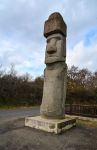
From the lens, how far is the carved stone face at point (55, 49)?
7.69 meters

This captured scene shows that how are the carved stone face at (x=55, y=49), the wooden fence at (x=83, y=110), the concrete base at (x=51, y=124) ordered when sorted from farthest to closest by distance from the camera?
the wooden fence at (x=83, y=110)
the carved stone face at (x=55, y=49)
the concrete base at (x=51, y=124)

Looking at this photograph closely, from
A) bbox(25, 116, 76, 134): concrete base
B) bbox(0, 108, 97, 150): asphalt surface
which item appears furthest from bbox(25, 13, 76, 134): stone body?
bbox(0, 108, 97, 150): asphalt surface

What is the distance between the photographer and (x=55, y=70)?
773 cm

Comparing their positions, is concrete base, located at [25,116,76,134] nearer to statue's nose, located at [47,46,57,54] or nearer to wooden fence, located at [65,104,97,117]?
statue's nose, located at [47,46,57,54]

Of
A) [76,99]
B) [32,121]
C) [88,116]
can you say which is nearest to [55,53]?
[32,121]

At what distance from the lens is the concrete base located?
6565 millimetres

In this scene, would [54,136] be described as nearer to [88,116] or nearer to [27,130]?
[27,130]

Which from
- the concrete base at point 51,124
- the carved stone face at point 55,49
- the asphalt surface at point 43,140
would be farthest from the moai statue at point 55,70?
the asphalt surface at point 43,140

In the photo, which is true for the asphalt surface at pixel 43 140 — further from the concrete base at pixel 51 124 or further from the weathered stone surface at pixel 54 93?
the weathered stone surface at pixel 54 93

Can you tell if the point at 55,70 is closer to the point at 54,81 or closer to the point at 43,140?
the point at 54,81

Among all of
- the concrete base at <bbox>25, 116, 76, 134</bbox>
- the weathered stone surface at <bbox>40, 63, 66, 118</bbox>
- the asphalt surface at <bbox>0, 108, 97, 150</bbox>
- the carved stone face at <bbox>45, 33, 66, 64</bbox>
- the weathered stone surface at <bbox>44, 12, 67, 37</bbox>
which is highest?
the weathered stone surface at <bbox>44, 12, 67, 37</bbox>

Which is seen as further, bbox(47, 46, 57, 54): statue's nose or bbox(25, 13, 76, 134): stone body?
bbox(47, 46, 57, 54): statue's nose

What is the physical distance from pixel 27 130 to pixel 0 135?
39.2 inches

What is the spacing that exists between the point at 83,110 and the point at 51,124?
6373mm
